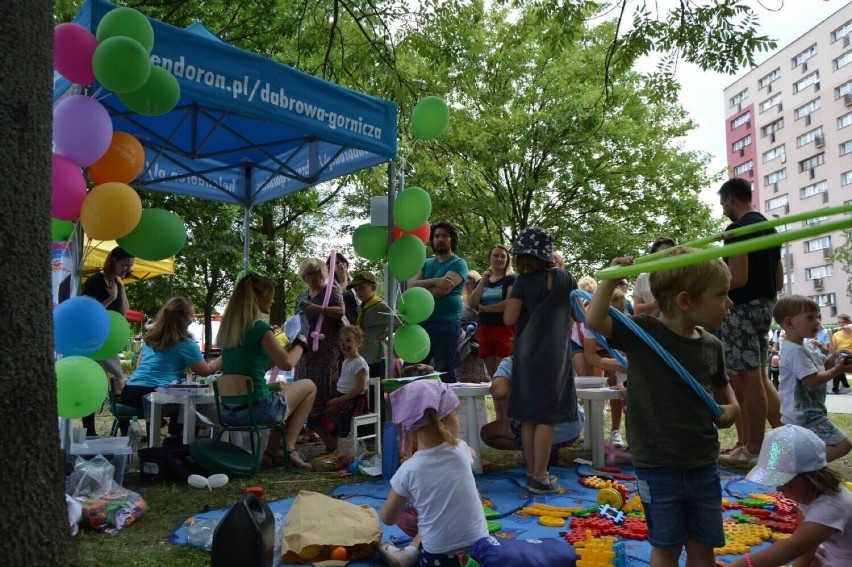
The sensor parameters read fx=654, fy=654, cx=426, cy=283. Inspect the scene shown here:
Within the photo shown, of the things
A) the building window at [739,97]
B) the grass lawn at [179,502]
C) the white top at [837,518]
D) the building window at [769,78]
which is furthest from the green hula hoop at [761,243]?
the building window at [739,97]

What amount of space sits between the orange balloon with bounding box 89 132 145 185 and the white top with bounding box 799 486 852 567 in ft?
12.5

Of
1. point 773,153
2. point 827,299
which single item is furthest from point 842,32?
point 827,299

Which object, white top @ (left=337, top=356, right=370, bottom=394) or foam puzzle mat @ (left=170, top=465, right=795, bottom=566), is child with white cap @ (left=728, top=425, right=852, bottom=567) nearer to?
foam puzzle mat @ (left=170, top=465, right=795, bottom=566)

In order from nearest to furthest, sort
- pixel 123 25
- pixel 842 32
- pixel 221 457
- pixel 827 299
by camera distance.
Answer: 1. pixel 123 25
2. pixel 221 457
3. pixel 842 32
4. pixel 827 299

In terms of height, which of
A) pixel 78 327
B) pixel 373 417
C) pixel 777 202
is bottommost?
pixel 373 417

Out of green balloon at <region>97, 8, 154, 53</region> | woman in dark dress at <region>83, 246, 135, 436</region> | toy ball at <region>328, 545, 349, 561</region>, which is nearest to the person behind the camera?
toy ball at <region>328, 545, 349, 561</region>

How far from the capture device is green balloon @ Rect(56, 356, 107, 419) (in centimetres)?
325

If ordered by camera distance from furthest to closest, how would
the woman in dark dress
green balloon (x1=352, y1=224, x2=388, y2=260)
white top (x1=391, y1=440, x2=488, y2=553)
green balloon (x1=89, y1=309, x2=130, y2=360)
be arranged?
the woman in dark dress < green balloon (x1=352, y1=224, x2=388, y2=260) < green balloon (x1=89, y1=309, x2=130, y2=360) < white top (x1=391, y1=440, x2=488, y2=553)

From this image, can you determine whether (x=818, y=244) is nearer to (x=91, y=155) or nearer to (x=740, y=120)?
(x=740, y=120)

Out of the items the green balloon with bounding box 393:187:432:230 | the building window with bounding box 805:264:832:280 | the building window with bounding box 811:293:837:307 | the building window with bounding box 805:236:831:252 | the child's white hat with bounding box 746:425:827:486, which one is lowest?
the child's white hat with bounding box 746:425:827:486

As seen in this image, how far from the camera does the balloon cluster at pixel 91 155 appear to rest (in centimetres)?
330

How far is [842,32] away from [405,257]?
181 ft

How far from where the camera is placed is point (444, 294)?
5.89 meters

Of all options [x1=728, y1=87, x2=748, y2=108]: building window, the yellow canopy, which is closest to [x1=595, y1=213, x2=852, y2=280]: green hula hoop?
the yellow canopy
